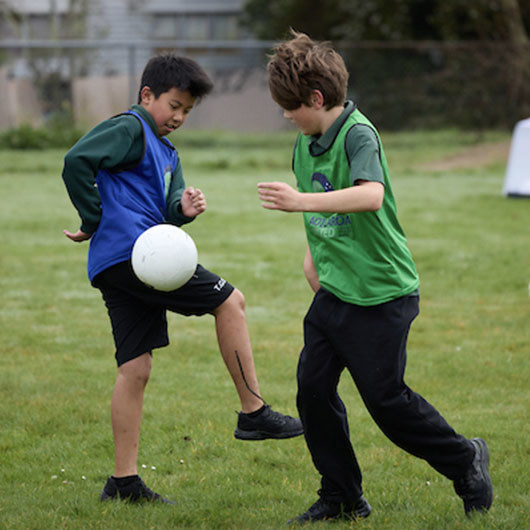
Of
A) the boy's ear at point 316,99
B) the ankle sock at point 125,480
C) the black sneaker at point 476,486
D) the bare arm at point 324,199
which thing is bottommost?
the ankle sock at point 125,480

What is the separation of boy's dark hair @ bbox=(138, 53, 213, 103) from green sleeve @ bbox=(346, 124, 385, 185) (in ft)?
2.90

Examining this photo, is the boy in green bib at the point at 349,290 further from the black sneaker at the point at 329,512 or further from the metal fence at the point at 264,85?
the metal fence at the point at 264,85

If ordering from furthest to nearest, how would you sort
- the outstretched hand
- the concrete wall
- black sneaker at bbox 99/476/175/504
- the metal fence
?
the concrete wall, the metal fence, black sneaker at bbox 99/476/175/504, the outstretched hand

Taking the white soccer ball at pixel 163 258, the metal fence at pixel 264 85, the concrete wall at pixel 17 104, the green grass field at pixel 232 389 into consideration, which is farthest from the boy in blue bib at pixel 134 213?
the concrete wall at pixel 17 104

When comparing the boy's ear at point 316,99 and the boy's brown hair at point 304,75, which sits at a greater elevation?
the boy's brown hair at point 304,75

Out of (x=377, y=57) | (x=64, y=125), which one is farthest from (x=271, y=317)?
(x=377, y=57)

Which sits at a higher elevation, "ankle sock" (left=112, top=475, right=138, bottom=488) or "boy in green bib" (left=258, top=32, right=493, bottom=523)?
"boy in green bib" (left=258, top=32, right=493, bottom=523)

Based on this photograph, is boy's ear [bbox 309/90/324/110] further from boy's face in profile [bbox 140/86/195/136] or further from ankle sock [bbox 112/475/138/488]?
ankle sock [bbox 112/475/138/488]

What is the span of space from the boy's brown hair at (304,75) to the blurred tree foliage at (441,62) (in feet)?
60.6

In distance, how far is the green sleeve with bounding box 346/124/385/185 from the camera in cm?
309

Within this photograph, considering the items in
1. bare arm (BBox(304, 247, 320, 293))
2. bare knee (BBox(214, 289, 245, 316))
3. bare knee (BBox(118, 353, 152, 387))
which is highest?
bare arm (BBox(304, 247, 320, 293))

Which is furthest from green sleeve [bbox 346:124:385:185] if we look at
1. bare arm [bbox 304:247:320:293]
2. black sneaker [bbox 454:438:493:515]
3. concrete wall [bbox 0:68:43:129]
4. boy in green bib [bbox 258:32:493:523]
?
concrete wall [bbox 0:68:43:129]

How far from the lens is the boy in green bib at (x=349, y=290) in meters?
3.23

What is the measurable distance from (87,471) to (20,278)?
4.86 m
